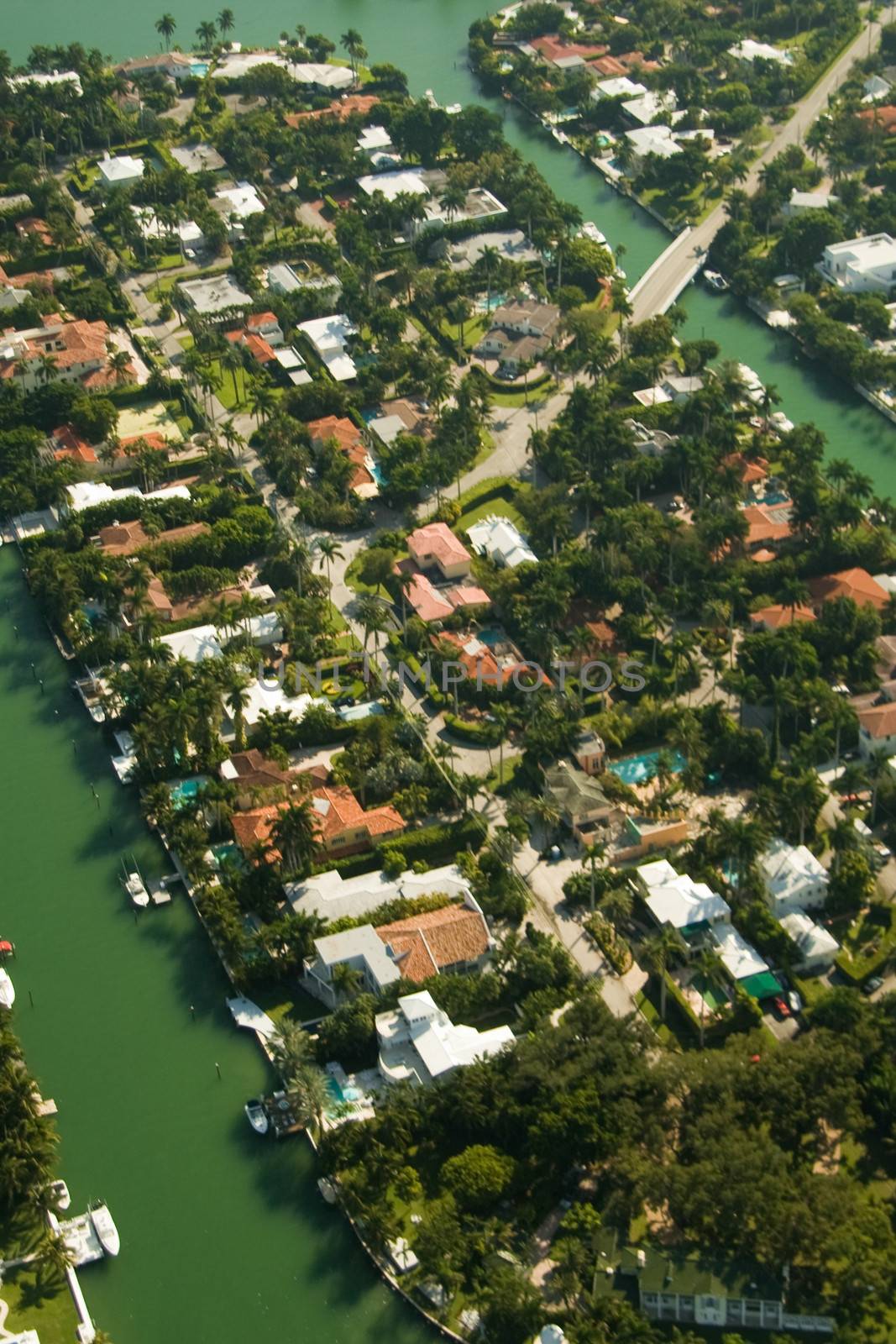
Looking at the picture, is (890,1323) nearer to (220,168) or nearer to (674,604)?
(674,604)

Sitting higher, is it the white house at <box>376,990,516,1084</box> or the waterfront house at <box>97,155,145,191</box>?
the white house at <box>376,990,516,1084</box>

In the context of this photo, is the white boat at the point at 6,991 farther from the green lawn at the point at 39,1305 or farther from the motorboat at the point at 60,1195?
the green lawn at the point at 39,1305

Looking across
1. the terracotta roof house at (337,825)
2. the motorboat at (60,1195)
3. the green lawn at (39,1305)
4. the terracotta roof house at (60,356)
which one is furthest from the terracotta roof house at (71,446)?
the green lawn at (39,1305)

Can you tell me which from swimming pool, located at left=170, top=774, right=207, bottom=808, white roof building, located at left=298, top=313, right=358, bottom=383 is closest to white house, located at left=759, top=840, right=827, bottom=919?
swimming pool, located at left=170, top=774, right=207, bottom=808

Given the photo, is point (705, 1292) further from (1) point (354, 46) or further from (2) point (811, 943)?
(1) point (354, 46)

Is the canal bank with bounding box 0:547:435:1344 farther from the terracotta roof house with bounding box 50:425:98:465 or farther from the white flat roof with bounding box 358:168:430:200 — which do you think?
the white flat roof with bounding box 358:168:430:200

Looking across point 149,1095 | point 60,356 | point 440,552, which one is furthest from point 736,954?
point 60,356
